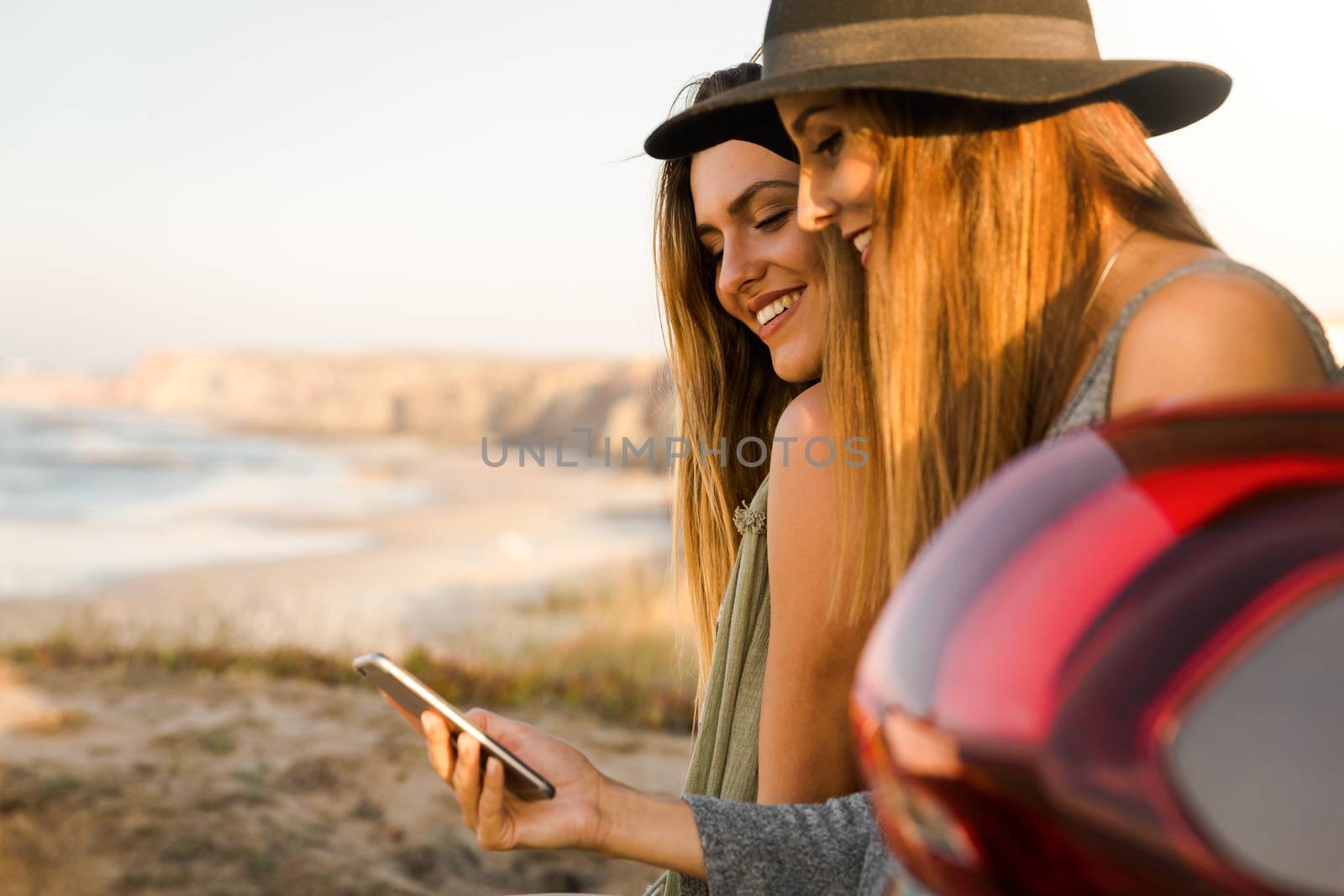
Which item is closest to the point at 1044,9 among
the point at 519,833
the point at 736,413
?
the point at 519,833

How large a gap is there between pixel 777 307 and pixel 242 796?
375cm

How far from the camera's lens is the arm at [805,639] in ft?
6.11

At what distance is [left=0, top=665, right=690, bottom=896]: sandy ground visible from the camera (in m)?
4.68

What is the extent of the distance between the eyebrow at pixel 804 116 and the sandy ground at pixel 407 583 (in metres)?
6.48

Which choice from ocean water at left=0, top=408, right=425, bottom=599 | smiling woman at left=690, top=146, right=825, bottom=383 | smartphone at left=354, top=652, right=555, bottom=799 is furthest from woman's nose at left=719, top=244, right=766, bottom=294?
ocean water at left=0, top=408, right=425, bottom=599

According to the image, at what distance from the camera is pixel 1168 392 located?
1282 millimetres

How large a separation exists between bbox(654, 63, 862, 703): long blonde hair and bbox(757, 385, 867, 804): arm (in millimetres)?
905

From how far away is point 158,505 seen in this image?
74.8 ft

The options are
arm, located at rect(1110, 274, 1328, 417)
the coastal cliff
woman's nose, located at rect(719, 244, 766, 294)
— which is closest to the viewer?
arm, located at rect(1110, 274, 1328, 417)

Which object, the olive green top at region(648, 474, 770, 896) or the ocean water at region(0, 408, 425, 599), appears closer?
the olive green top at region(648, 474, 770, 896)

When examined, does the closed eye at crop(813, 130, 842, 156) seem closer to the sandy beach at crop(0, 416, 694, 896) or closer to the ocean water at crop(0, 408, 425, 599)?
the sandy beach at crop(0, 416, 694, 896)

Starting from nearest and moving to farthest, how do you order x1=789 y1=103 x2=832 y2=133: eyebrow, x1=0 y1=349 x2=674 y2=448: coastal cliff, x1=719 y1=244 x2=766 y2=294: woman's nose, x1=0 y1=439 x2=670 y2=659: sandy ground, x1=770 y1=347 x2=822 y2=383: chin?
x1=789 y1=103 x2=832 y2=133: eyebrow < x1=770 y1=347 x2=822 y2=383: chin < x1=719 y1=244 x2=766 y2=294: woman's nose < x1=0 y1=439 x2=670 y2=659: sandy ground < x1=0 y1=349 x2=674 y2=448: coastal cliff

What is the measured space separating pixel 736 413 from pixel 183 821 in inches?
131

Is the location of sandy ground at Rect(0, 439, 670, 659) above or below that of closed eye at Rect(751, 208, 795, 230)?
below
